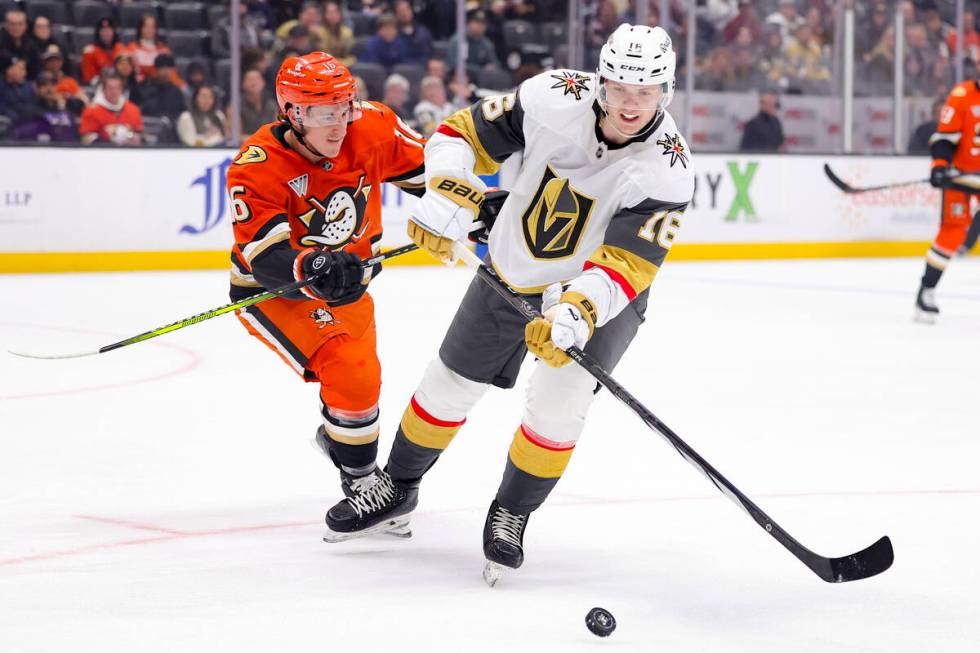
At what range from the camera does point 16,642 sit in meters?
2.22

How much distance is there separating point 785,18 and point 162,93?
4870 mm

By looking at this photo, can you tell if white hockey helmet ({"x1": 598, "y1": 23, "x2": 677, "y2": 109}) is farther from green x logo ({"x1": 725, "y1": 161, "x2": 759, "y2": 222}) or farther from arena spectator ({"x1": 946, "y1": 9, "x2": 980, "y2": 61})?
arena spectator ({"x1": 946, "y1": 9, "x2": 980, "y2": 61})

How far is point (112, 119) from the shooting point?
27.7 ft

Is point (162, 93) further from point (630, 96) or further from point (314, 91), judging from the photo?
point (630, 96)

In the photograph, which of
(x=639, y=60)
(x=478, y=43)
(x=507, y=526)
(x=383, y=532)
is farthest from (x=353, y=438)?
(x=478, y=43)

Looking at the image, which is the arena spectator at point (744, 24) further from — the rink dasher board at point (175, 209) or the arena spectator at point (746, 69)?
the rink dasher board at point (175, 209)

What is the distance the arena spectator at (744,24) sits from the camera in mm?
10602

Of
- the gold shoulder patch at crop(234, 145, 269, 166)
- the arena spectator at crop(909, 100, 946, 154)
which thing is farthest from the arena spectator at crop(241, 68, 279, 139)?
the gold shoulder patch at crop(234, 145, 269, 166)

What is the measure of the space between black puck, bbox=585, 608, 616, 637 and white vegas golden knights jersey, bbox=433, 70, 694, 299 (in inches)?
23.9

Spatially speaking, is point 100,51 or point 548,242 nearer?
point 548,242

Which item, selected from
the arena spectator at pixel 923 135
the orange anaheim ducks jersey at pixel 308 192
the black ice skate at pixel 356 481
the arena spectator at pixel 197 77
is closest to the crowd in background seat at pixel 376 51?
the arena spectator at pixel 197 77

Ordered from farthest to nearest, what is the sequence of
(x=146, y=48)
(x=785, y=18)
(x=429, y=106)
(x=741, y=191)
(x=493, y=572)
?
(x=785, y=18) → (x=741, y=191) → (x=429, y=106) → (x=146, y=48) → (x=493, y=572)

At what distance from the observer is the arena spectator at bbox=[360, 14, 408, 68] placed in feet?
31.4

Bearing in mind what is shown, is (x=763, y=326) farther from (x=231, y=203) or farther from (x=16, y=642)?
(x=16, y=642)
